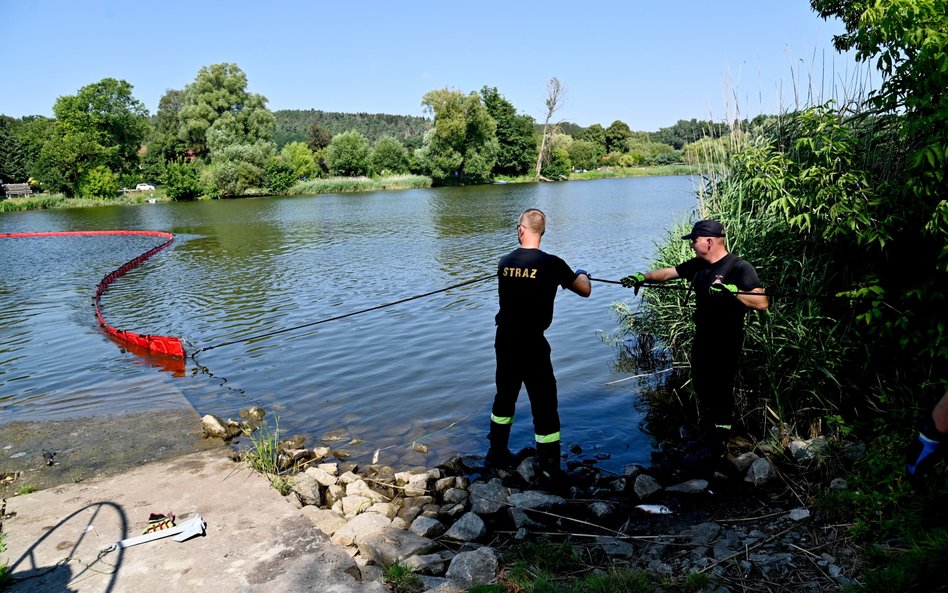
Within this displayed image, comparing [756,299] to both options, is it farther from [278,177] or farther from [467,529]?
[278,177]

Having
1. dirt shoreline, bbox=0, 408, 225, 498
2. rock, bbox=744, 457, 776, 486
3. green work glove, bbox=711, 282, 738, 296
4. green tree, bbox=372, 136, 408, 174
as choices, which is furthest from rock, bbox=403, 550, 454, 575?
green tree, bbox=372, 136, 408, 174

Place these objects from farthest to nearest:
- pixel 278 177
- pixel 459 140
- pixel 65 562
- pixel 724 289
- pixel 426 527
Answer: pixel 459 140 < pixel 278 177 < pixel 724 289 < pixel 426 527 < pixel 65 562

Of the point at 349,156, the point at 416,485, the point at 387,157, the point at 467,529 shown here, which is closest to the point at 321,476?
the point at 416,485

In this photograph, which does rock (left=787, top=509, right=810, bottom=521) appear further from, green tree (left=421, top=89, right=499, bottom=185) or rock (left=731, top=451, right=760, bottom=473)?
green tree (left=421, top=89, right=499, bottom=185)

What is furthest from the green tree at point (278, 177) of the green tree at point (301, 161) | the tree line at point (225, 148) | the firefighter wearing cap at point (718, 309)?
the firefighter wearing cap at point (718, 309)

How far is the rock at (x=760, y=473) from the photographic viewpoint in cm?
593

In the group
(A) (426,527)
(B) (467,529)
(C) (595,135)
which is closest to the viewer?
(B) (467,529)

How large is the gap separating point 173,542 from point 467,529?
2178mm

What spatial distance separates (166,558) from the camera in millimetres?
4602

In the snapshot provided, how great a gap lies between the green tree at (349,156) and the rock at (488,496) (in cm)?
8667

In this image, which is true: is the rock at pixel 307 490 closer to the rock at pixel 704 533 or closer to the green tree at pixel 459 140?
the rock at pixel 704 533

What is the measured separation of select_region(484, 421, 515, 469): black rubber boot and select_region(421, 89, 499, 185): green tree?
73478 mm

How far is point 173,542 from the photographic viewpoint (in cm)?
482

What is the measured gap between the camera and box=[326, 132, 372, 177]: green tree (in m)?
89.4
